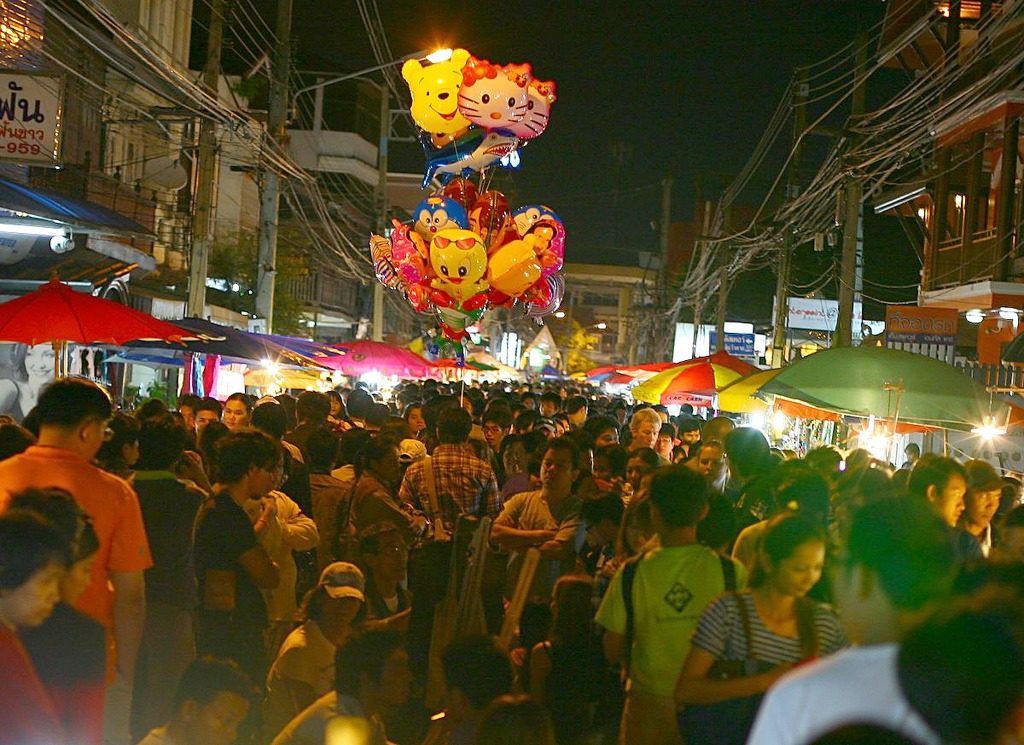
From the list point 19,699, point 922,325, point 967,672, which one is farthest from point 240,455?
point 922,325

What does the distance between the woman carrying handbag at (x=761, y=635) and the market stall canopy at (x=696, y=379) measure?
13.8 m

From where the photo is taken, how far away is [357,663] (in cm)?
492

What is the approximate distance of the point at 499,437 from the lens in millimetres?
14000

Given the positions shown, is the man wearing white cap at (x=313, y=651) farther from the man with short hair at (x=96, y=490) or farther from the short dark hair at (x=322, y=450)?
the short dark hair at (x=322, y=450)

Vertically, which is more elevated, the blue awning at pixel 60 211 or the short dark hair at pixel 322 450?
the blue awning at pixel 60 211

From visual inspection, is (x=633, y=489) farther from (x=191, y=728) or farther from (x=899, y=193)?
(x=899, y=193)

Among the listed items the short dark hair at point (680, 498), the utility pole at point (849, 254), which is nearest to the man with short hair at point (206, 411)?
the short dark hair at point (680, 498)

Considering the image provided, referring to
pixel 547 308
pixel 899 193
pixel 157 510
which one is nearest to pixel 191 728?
pixel 157 510

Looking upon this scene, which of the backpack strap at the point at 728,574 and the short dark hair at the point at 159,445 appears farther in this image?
the short dark hair at the point at 159,445

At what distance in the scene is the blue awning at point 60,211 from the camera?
37.1 feet

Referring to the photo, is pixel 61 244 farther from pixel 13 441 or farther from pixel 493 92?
pixel 13 441

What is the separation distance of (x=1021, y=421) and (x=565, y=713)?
26.6 ft

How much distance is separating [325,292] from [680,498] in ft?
156

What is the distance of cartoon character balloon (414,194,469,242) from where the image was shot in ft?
49.5
